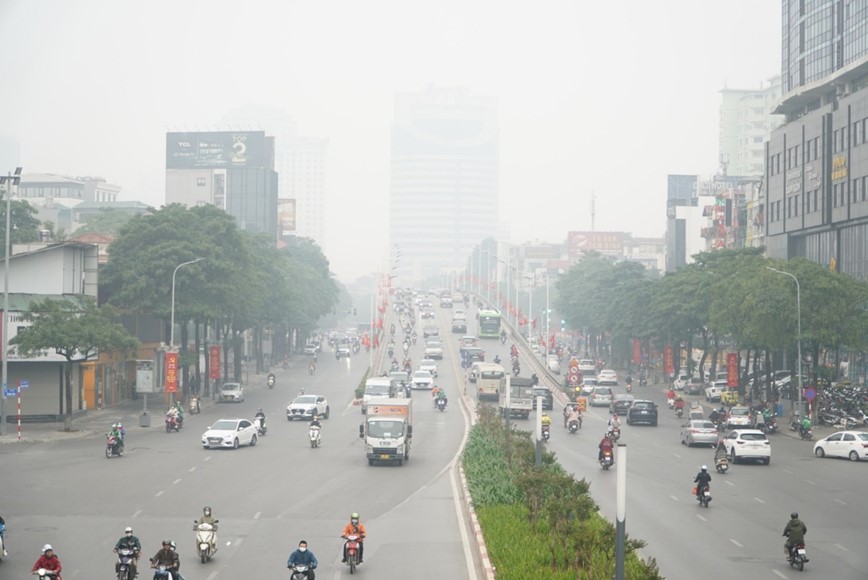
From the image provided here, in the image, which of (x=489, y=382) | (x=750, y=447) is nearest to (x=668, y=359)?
(x=489, y=382)

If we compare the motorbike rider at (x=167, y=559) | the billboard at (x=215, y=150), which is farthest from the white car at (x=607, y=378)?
the billboard at (x=215, y=150)

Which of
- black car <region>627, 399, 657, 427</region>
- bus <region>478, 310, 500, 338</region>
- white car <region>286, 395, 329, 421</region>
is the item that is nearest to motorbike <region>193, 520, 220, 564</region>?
white car <region>286, 395, 329, 421</region>

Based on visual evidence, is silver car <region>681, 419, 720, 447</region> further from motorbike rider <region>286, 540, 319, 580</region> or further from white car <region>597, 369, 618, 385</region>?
white car <region>597, 369, 618, 385</region>

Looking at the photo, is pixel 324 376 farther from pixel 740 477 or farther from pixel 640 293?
pixel 740 477

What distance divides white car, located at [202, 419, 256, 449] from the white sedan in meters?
24.9

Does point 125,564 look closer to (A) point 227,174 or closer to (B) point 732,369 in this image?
(B) point 732,369

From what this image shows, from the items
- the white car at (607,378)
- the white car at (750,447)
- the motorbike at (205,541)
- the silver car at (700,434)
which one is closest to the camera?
the motorbike at (205,541)

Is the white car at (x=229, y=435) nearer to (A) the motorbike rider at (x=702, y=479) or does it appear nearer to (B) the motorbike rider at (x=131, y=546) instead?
(A) the motorbike rider at (x=702, y=479)

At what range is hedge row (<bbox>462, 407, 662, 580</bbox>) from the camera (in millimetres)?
22781

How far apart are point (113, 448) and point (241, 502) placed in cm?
1416

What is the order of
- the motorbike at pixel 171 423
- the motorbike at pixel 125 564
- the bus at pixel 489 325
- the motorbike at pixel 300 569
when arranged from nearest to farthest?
the motorbike at pixel 300 569 < the motorbike at pixel 125 564 < the motorbike at pixel 171 423 < the bus at pixel 489 325

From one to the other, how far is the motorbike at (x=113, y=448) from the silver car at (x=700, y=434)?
83.3ft

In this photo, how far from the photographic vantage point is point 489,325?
136500 millimetres

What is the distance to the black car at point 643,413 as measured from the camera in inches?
2697
